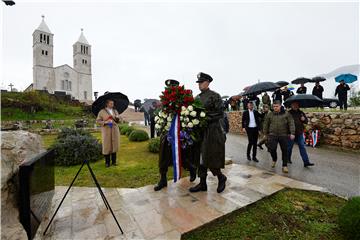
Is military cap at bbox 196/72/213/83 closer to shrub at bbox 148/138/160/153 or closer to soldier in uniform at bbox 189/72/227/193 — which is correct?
soldier in uniform at bbox 189/72/227/193

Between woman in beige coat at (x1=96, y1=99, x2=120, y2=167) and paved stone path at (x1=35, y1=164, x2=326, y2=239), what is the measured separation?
1.65 meters

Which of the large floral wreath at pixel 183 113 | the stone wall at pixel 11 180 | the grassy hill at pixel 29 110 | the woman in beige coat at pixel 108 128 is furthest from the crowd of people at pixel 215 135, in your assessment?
the grassy hill at pixel 29 110

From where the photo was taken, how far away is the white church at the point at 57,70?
48.1m

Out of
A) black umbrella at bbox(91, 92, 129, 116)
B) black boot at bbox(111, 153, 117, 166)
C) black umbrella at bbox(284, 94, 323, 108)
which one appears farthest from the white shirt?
black boot at bbox(111, 153, 117, 166)

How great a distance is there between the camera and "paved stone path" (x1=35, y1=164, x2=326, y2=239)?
8.38 ft

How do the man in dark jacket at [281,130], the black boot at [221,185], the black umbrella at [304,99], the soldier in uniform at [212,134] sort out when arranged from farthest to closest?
1. the black umbrella at [304,99]
2. the man in dark jacket at [281,130]
3. the black boot at [221,185]
4. the soldier in uniform at [212,134]

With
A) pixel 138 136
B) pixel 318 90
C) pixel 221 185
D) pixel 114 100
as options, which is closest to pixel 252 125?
pixel 221 185

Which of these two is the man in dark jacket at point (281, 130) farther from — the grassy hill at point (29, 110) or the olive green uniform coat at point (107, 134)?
the grassy hill at point (29, 110)

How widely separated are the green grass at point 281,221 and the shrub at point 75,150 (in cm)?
519

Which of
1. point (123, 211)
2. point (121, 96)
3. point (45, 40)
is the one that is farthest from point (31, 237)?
point (45, 40)

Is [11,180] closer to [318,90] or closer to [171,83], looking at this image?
[171,83]

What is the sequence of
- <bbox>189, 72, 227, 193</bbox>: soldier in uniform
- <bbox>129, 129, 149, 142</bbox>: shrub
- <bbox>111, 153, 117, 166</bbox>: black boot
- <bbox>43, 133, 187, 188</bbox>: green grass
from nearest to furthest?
1. <bbox>189, 72, 227, 193</bbox>: soldier in uniform
2. <bbox>43, 133, 187, 188</bbox>: green grass
3. <bbox>111, 153, 117, 166</bbox>: black boot
4. <bbox>129, 129, 149, 142</bbox>: shrub

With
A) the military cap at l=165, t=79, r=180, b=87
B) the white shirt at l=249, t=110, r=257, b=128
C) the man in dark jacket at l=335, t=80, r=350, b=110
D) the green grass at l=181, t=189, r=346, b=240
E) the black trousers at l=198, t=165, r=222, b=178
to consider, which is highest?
the man in dark jacket at l=335, t=80, r=350, b=110

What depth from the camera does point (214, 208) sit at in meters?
3.08
